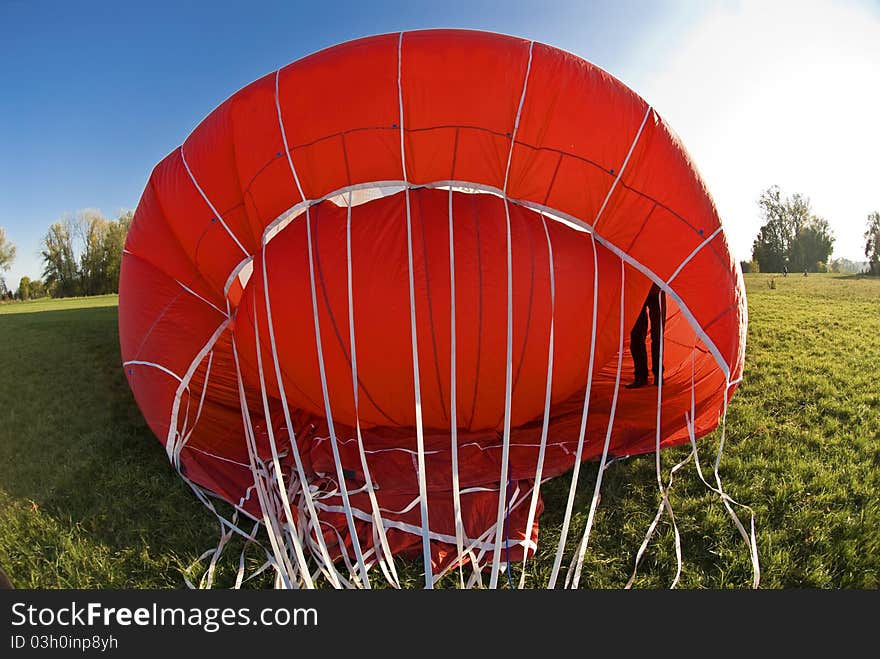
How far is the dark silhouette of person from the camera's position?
3277 millimetres

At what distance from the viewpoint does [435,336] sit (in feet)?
8.65

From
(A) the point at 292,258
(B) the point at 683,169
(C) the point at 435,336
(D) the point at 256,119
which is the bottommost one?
(C) the point at 435,336

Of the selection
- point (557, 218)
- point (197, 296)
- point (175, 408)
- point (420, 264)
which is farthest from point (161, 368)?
point (557, 218)

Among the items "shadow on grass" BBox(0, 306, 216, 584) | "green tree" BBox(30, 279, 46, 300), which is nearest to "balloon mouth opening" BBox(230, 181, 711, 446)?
"shadow on grass" BBox(0, 306, 216, 584)

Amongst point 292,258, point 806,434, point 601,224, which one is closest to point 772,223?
point 806,434

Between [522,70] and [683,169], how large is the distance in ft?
2.88

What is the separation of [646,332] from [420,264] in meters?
1.75

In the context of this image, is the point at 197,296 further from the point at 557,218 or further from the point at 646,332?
the point at 646,332

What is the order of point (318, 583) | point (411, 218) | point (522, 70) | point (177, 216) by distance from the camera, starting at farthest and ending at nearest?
point (177, 216)
point (411, 218)
point (522, 70)
point (318, 583)

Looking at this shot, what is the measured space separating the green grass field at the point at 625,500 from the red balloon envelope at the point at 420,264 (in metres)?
0.22

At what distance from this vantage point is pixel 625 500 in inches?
96.8

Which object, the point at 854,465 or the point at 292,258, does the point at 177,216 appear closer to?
the point at 292,258

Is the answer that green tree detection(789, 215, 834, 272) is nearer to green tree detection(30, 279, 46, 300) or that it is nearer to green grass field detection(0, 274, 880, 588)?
green grass field detection(0, 274, 880, 588)

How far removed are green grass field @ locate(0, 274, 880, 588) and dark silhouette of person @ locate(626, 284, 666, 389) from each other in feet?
1.92
